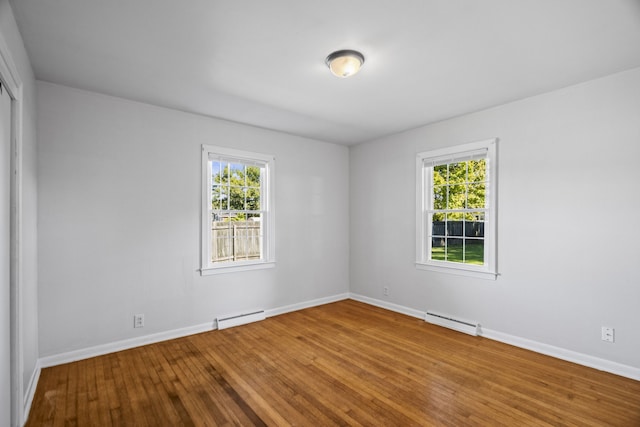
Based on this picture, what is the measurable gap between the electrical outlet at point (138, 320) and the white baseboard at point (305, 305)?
1605 mm

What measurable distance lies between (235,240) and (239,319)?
41.2 inches

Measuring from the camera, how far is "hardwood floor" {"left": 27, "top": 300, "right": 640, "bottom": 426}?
90.8 inches

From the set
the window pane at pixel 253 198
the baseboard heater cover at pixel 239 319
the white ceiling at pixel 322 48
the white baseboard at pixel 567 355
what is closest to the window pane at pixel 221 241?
the window pane at pixel 253 198

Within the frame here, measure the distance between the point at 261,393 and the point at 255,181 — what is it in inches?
113

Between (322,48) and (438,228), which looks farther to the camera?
(438,228)

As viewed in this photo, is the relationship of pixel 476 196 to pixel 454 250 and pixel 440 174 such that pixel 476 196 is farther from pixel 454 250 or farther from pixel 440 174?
pixel 454 250

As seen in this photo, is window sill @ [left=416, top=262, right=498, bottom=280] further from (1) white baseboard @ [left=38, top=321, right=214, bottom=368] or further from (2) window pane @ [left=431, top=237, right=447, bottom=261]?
(1) white baseboard @ [left=38, top=321, right=214, bottom=368]

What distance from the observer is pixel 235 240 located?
448cm

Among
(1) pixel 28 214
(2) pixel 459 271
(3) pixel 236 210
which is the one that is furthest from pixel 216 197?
(2) pixel 459 271

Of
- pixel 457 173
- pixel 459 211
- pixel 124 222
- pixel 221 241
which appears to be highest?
pixel 457 173

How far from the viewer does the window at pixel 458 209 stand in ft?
12.8

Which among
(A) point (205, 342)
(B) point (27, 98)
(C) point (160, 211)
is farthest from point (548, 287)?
(B) point (27, 98)

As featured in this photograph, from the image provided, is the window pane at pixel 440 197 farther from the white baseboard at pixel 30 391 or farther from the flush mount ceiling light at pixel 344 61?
the white baseboard at pixel 30 391

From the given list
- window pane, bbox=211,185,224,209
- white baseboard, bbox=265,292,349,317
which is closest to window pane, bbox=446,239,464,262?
white baseboard, bbox=265,292,349,317
